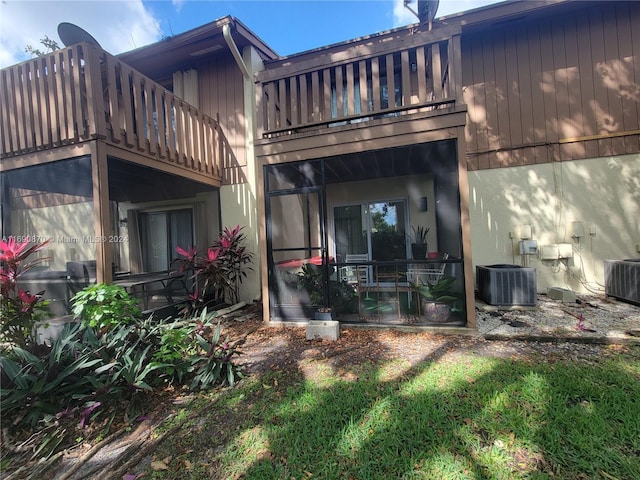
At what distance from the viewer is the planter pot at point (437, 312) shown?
12.3ft

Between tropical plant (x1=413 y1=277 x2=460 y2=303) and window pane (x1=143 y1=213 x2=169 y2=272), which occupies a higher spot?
window pane (x1=143 y1=213 x2=169 y2=272)

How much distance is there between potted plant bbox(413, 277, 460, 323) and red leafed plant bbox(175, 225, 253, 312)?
11.1 feet

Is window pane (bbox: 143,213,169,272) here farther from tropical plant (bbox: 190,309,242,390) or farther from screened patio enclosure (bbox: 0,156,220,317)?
tropical plant (bbox: 190,309,242,390)

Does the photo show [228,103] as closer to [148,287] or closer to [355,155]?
[355,155]

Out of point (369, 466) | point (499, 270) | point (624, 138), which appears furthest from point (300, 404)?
point (624, 138)

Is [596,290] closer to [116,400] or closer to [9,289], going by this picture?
[116,400]

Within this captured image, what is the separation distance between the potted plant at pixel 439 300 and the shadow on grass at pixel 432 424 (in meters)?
1.03

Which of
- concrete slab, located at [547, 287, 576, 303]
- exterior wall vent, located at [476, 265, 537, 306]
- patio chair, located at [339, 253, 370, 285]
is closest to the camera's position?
patio chair, located at [339, 253, 370, 285]

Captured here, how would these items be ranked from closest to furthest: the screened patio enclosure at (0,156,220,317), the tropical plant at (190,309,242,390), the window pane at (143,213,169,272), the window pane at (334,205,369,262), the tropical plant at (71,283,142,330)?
1. the tropical plant at (190,309,242,390)
2. the tropical plant at (71,283,142,330)
3. the screened patio enclosure at (0,156,220,317)
4. the window pane at (143,213,169,272)
5. the window pane at (334,205,369,262)

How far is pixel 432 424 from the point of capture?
77.0 inches

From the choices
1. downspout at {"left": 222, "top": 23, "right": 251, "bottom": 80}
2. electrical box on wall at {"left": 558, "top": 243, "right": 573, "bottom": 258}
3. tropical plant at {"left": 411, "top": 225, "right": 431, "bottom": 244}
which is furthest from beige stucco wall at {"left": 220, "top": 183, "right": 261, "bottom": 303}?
electrical box on wall at {"left": 558, "top": 243, "right": 573, "bottom": 258}

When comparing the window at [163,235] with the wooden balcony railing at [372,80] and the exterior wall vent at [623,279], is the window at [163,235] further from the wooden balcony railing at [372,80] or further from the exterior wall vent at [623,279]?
the exterior wall vent at [623,279]

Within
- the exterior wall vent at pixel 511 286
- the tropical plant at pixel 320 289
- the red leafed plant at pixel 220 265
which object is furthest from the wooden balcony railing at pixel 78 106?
the exterior wall vent at pixel 511 286

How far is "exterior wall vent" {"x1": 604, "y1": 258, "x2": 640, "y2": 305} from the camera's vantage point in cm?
445
